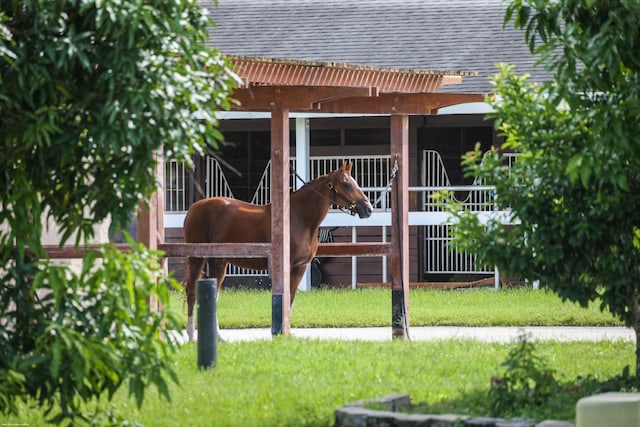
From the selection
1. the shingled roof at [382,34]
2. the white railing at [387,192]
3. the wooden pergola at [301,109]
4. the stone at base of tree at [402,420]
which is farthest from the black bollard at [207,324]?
the white railing at [387,192]

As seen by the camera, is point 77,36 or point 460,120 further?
point 460,120

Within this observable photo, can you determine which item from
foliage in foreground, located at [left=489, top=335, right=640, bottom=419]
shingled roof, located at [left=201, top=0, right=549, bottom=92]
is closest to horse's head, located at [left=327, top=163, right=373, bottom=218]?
foliage in foreground, located at [left=489, top=335, right=640, bottom=419]

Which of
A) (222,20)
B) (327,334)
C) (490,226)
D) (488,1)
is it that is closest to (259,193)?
(222,20)

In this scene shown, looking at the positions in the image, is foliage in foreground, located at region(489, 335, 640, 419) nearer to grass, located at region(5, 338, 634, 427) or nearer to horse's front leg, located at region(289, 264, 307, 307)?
grass, located at region(5, 338, 634, 427)

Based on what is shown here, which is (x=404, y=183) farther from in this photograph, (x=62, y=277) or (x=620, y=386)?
(x=62, y=277)

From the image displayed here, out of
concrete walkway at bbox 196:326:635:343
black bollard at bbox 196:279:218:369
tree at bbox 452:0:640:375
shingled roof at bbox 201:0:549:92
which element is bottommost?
concrete walkway at bbox 196:326:635:343

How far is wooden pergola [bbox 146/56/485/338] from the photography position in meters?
13.7

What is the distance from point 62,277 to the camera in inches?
303

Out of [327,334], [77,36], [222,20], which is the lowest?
[327,334]

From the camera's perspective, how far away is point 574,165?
27.3 ft

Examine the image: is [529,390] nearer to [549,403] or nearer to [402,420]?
[549,403]

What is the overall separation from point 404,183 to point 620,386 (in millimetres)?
6878

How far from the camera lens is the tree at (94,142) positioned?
7.41 meters

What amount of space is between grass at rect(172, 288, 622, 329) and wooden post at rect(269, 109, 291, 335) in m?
2.93
